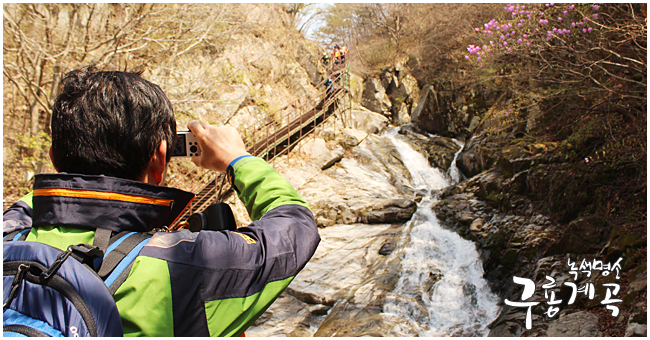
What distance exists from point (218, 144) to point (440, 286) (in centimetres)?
663

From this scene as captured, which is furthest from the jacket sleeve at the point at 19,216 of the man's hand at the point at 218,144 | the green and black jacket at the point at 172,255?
the man's hand at the point at 218,144

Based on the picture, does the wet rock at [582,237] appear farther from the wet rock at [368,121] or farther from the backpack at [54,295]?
the wet rock at [368,121]

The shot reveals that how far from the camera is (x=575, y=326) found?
4.64m

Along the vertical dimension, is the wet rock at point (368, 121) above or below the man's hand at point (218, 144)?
below

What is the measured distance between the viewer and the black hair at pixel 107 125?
91 cm

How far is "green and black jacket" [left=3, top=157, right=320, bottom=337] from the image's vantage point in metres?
0.78

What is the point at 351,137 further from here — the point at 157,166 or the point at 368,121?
the point at 157,166

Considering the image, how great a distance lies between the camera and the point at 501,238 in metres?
7.23

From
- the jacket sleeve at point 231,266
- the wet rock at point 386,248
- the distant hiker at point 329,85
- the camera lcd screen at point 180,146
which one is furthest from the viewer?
the distant hiker at point 329,85

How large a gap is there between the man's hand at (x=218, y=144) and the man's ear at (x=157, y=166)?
12 cm

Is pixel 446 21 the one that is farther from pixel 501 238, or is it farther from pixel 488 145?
pixel 501 238

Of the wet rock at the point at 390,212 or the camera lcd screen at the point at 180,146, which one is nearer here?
the camera lcd screen at the point at 180,146

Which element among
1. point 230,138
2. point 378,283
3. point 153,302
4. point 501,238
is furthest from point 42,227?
point 501,238

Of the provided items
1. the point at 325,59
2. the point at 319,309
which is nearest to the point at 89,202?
the point at 319,309
